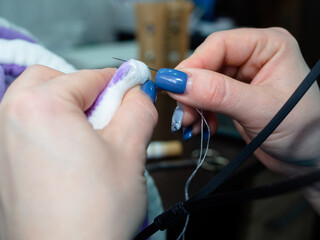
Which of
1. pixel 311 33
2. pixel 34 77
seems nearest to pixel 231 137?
pixel 34 77

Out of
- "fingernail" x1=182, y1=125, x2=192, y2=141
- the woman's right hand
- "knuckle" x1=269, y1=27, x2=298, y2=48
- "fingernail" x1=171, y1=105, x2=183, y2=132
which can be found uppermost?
"knuckle" x1=269, y1=27, x2=298, y2=48

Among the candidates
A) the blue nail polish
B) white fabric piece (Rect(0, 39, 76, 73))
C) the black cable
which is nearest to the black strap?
the black cable

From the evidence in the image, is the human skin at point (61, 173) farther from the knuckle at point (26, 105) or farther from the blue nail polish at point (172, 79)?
the blue nail polish at point (172, 79)

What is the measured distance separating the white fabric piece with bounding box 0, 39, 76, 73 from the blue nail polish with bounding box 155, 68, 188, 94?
0.47ft

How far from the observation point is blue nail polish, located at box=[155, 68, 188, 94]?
35cm

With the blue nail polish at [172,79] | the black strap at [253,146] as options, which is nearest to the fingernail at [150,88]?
the blue nail polish at [172,79]

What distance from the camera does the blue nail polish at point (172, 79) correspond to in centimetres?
35

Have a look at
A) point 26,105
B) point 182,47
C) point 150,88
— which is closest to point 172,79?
point 150,88

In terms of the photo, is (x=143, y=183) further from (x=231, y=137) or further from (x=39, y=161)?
(x=231, y=137)

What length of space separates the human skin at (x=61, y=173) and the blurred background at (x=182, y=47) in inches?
9.3

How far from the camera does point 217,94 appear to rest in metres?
0.36

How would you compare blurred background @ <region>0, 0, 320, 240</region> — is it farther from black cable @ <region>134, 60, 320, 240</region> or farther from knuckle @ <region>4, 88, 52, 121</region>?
knuckle @ <region>4, 88, 52, 121</region>

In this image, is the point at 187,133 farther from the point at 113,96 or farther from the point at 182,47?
the point at 182,47

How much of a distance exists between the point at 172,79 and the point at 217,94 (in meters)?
0.06
